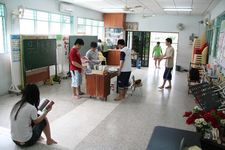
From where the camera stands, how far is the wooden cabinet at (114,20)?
11578 millimetres

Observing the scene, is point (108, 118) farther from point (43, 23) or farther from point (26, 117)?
point (43, 23)

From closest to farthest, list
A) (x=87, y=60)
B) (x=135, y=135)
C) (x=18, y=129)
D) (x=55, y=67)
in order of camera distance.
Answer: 1. (x=18, y=129)
2. (x=135, y=135)
3. (x=87, y=60)
4. (x=55, y=67)

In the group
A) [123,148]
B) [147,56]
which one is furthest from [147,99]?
[147,56]

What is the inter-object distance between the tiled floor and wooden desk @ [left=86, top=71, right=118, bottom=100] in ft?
0.64

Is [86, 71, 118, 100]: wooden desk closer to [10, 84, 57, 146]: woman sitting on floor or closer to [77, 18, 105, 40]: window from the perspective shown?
[10, 84, 57, 146]: woman sitting on floor

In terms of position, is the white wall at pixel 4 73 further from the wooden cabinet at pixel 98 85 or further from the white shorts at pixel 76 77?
the wooden cabinet at pixel 98 85

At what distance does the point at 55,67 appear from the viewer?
738cm

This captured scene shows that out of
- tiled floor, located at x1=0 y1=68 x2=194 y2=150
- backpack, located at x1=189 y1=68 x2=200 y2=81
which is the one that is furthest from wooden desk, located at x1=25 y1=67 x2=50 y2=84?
backpack, located at x1=189 y1=68 x2=200 y2=81

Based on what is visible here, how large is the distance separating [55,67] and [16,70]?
168 centimetres

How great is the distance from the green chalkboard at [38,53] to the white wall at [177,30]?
20.2 ft

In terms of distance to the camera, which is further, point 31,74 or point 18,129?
point 31,74

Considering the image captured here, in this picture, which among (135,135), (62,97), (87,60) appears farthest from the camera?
(87,60)

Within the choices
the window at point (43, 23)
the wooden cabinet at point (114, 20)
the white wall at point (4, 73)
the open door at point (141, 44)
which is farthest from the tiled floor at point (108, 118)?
the wooden cabinet at point (114, 20)

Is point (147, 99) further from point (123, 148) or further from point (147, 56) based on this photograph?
point (147, 56)
